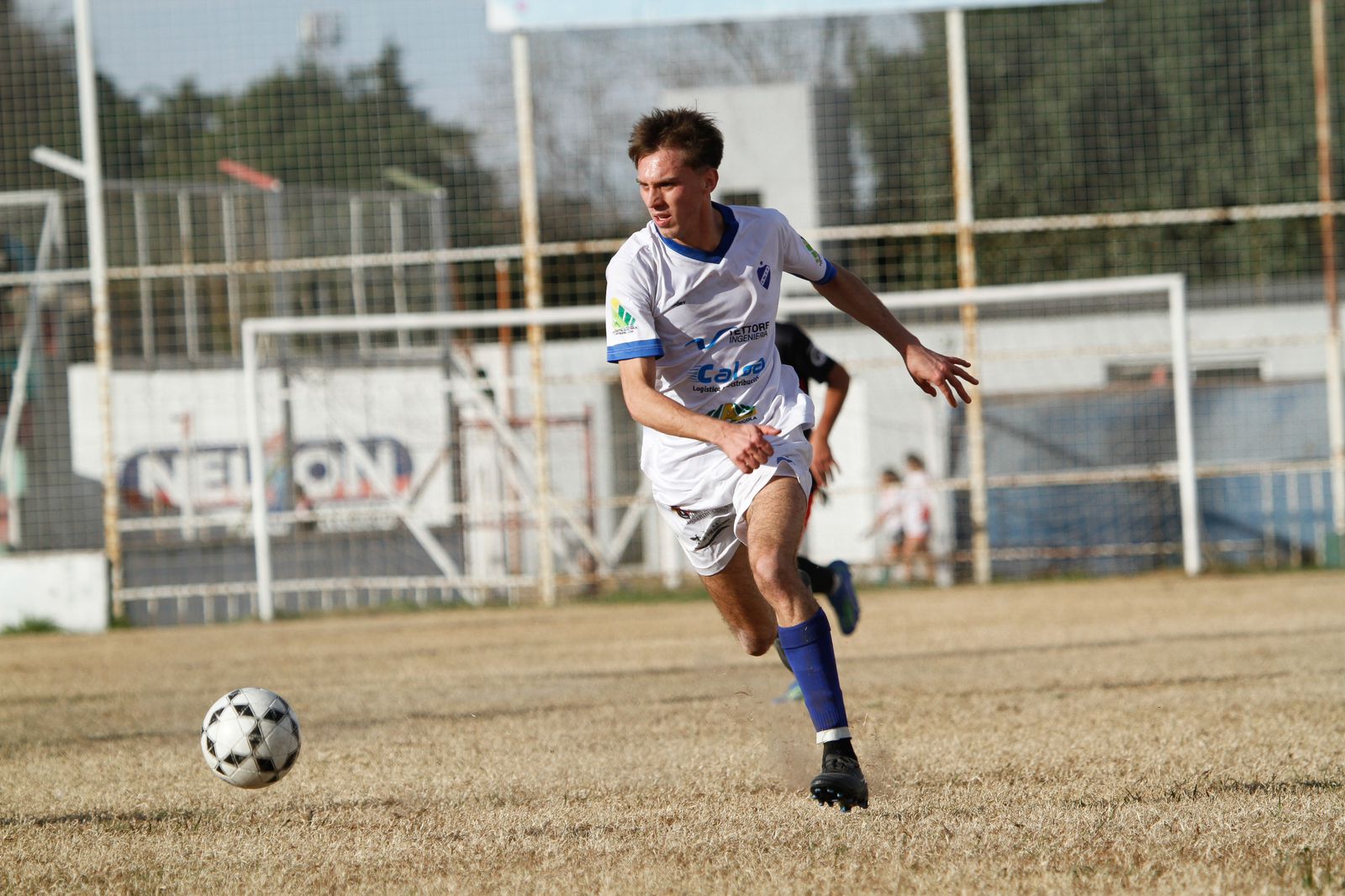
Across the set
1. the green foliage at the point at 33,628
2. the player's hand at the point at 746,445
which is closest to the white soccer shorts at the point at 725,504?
the player's hand at the point at 746,445

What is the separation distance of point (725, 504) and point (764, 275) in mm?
769

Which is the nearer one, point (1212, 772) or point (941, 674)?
point (1212, 772)

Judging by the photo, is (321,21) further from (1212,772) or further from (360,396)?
(1212,772)

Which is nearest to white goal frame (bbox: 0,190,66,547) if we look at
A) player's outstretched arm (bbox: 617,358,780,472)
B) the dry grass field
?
the dry grass field

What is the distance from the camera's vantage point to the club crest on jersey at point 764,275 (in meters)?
4.94

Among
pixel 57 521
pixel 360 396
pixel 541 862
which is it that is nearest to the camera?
pixel 541 862

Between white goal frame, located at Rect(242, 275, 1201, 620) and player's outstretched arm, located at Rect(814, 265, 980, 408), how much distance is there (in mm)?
9198

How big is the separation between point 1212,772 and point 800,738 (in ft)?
4.99

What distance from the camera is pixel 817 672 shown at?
4410 mm

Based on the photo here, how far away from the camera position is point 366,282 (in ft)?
55.5

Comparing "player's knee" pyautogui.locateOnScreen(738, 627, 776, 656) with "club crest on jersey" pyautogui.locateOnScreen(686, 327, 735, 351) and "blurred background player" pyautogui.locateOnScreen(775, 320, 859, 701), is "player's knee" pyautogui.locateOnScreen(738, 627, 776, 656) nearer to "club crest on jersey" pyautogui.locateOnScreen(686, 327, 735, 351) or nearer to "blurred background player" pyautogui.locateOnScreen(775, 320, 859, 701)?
"club crest on jersey" pyautogui.locateOnScreen(686, 327, 735, 351)

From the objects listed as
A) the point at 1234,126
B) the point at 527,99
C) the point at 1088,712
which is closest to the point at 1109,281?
the point at 1234,126

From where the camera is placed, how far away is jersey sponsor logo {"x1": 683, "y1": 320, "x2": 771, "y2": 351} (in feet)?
16.0

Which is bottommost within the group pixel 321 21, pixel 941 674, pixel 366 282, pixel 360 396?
pixel 941 674
